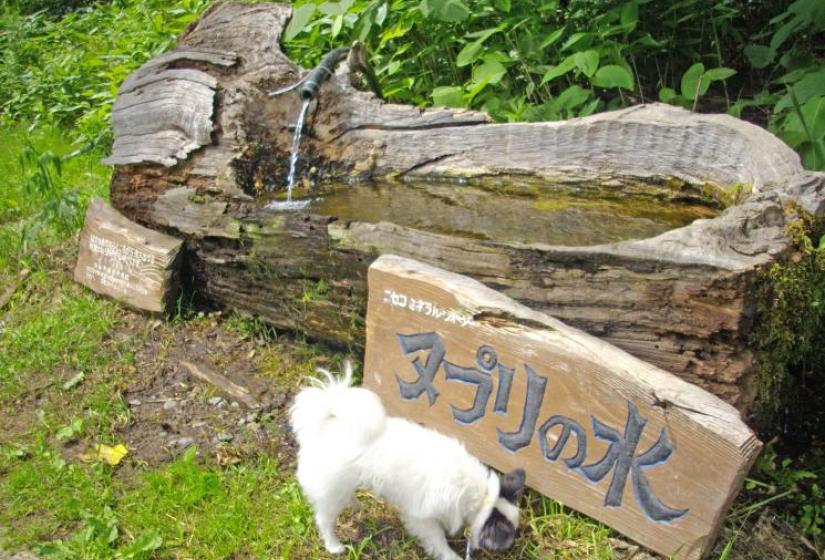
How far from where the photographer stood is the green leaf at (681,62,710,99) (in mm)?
4234

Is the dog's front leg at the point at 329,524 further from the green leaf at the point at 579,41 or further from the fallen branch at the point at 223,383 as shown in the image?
the green leaf at the point at 579,41

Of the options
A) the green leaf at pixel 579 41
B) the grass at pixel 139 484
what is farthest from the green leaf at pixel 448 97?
the grass at pixel 139 484

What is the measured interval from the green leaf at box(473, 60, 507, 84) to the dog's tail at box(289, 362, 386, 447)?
2.73 m

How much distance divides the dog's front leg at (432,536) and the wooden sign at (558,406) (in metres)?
0.37

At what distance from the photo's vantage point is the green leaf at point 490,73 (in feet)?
15.0

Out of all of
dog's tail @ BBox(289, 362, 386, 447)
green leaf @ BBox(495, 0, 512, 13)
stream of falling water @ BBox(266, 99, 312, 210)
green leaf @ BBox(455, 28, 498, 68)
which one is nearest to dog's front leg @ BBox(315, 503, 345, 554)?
dog's tail @ BBox(289, 362, 386, 447)

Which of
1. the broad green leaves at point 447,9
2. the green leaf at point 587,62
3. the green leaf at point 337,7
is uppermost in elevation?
the broad green leaves at point 447,9

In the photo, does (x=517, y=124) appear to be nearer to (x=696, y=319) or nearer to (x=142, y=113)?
(x=696, y=319)

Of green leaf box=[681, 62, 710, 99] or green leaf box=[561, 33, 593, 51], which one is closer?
green leaf box=[681, 62, 710, 99]

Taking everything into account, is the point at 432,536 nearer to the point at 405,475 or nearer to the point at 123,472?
the point at 405,475

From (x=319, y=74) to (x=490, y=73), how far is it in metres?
1.11

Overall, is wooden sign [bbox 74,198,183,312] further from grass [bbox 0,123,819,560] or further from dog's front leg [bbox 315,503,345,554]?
dog's front leg [bbox 315,503,345,554]

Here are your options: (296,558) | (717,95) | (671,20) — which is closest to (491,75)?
(671,20)

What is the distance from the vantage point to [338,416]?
242 cm
